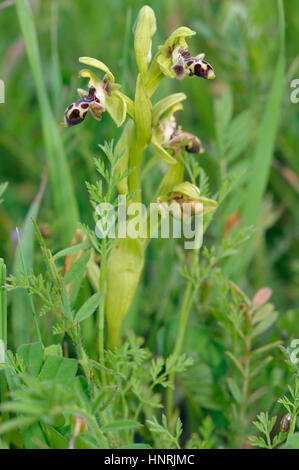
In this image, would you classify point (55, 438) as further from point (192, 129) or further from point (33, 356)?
point (192, 129)

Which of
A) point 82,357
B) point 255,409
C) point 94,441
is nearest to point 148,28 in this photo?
point 82,357

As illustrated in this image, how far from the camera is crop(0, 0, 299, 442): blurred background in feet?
4.30

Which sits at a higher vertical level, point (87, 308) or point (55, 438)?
point (87, 308)

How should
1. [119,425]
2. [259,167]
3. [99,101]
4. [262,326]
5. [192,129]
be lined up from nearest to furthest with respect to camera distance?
[119,425]
[99,101]
[262,326]
[259,167]
[192,129]

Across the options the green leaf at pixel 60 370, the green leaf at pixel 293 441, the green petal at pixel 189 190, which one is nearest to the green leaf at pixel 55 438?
the green leaf at pixel 60 370

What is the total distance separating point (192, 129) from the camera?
72.0 inches

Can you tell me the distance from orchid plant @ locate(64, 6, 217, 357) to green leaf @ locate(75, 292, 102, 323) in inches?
0.9

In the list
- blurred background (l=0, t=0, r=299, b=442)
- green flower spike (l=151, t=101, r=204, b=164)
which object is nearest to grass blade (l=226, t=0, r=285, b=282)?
blurred background (l=0, t=0, r=299, b=442)

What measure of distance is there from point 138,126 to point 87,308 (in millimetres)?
321

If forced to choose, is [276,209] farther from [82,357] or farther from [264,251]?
[82,357]

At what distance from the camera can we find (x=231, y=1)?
7.45ft

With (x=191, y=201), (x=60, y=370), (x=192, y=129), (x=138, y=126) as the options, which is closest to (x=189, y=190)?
(x=191, y=201)

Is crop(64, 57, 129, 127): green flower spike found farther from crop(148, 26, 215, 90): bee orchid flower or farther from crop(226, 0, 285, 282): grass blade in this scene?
crop(226, 0, 285, 282): grass blade

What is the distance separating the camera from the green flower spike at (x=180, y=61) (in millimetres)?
886
